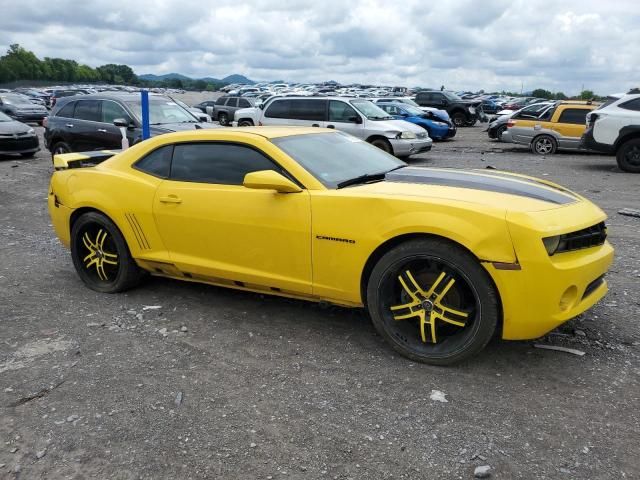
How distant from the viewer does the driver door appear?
387 cm

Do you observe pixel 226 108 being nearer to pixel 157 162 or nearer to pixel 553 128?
pixel 553 128

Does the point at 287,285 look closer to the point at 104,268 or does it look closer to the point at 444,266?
the point at 444,266

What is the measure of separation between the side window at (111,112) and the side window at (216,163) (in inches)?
295

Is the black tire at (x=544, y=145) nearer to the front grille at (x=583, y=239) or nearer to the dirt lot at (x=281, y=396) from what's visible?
the dirt lot at (x=281, y=396)

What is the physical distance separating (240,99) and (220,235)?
2558 cm

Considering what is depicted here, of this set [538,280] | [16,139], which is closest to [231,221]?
[538,280]

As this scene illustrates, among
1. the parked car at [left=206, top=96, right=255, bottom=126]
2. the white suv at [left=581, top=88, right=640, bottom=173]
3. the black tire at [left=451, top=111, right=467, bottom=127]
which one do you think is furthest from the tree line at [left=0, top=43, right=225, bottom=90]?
the white suv at [left=581, top=88, right=640, bottom=173]

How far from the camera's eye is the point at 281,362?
145 inches

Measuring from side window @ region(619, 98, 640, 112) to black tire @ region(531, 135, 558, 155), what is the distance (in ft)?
11.8

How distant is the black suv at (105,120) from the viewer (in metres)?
11.1

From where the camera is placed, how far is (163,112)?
11.5 metres

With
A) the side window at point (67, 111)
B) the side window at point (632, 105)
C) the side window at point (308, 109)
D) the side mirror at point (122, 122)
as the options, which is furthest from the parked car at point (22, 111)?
the side window at point (632, 105)

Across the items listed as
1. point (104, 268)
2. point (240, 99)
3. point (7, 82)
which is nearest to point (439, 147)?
point (240, 99)

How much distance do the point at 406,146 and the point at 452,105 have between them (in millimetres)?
15963
